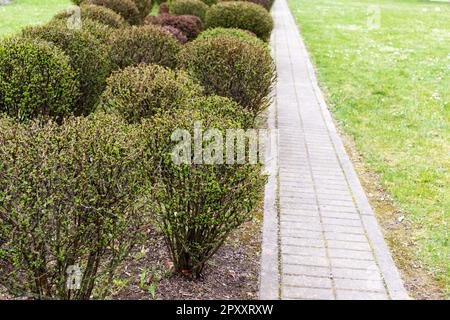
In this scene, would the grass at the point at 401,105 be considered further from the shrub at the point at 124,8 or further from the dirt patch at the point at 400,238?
the shrub at the point at 124,8

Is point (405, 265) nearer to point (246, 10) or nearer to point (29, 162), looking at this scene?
point (29, 162)

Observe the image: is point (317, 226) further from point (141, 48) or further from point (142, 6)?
point (142, 6)

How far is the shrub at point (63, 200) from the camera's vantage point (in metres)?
3.56

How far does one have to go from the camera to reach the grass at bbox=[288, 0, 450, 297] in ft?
21.9

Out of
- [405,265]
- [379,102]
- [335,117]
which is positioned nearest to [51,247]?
[405,265]

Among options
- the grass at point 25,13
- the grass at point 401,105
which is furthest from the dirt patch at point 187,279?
the grass at point 25,13

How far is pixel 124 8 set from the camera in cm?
1585

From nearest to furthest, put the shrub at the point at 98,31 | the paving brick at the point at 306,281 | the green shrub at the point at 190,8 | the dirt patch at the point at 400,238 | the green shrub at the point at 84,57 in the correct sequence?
the paving brick at the point at 306,281 → the dirt patch at the point at 400,238 → the green shrub at the point at 84,57 → the shrub at the point at 98,31 → the green shrub at the point at 190,8

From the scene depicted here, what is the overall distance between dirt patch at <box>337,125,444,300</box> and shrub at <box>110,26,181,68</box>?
13.3 feet

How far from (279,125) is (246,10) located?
20.0 ft

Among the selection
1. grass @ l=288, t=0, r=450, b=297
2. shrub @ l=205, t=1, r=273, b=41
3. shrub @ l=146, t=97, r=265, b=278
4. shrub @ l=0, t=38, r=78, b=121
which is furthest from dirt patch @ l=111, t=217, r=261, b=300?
Result: shrub @ l=205, t=1, r=273, b=41

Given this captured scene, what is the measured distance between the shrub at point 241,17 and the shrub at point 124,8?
2.68 m

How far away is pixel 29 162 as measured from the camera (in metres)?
3.68

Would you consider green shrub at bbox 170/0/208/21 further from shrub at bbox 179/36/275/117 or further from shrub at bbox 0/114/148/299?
shrub at bbox 0/114/148/299
